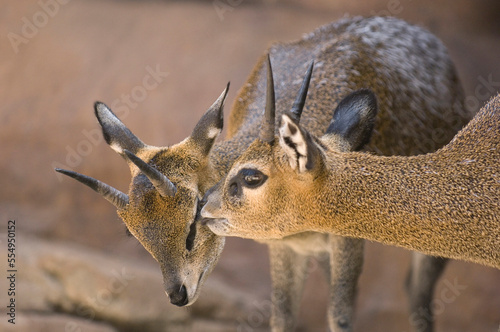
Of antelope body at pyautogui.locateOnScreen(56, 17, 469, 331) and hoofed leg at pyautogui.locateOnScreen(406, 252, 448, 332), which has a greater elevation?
antelope body at pyautogui.locateOnScreen(56, 17, 469, 331)

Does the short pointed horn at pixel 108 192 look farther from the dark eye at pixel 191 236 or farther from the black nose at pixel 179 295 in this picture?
the black nose at pixel 179 295

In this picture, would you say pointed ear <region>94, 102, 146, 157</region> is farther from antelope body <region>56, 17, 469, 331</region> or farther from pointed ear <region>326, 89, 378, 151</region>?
pointed ear <region>326, 89, 378, 151</region>

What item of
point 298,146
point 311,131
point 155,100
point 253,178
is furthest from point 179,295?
point 155,100

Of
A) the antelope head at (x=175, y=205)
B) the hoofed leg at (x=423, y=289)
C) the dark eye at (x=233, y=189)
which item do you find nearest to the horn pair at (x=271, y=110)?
the dark eye at (x=233, y=189)

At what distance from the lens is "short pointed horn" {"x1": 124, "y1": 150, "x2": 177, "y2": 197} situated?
174 inches

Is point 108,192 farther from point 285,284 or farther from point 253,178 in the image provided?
point 285,284

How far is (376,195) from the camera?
13.8 ft

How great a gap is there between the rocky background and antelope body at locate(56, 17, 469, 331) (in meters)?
1.96

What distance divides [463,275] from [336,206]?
17.7 ft

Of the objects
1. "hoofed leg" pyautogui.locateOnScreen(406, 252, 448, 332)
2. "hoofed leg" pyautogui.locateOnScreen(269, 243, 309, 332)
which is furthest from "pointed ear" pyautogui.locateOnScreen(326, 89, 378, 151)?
"hoofed leg" pyautogui.locateOnScreen(406, 252, 448, 332)

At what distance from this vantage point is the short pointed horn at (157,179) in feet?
14.5

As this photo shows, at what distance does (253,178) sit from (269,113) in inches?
17.0

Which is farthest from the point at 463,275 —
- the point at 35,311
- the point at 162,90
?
the point at 35,311

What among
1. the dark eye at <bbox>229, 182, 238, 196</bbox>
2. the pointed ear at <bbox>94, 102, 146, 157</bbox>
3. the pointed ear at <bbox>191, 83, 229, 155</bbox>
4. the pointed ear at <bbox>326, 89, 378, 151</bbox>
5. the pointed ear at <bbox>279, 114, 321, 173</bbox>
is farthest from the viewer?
the pointed ear at <bbox>94, 102, 146, 157</bbox>
